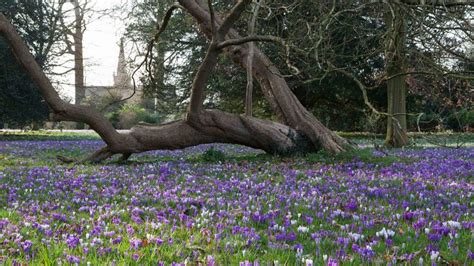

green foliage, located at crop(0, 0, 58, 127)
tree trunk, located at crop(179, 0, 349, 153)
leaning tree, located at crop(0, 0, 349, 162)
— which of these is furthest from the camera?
green foliage, located at crop(0, 0, 58, 127)

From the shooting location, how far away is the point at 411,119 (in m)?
23.6

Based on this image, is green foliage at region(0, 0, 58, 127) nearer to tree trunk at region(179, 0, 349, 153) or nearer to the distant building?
the distant building

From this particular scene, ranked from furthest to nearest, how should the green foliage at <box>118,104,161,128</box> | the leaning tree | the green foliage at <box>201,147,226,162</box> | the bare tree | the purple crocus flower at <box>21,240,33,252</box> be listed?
the green foliage at <box>118,104,161,128</box> < the green foliage at <box>201,147,226,162</box> < the bare tree < the leaning tree < the purple crocus flower at <box>21,240,33,252</box>

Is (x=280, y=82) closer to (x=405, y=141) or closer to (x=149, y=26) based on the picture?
(x=405, y=141)

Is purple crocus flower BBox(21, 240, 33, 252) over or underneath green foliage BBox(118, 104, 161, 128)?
underneath

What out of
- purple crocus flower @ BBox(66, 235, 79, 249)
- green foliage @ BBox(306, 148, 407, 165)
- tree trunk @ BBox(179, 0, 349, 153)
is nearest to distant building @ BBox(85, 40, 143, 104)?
tree trunk @ BBox(179, 0, 349, 153)

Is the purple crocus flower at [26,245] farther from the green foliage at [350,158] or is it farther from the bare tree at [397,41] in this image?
the green foliage at [350,158]

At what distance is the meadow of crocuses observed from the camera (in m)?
3.05

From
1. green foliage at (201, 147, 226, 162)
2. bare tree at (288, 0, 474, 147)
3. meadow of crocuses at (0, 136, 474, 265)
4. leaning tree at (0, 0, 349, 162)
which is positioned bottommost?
meadow of crocuses at (0, 136, 474, 265)

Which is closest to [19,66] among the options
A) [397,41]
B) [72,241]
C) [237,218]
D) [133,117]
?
[397,41]

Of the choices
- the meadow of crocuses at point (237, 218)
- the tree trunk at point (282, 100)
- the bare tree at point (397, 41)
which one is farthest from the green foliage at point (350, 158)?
the meadow of crocuses at point (237, 218)

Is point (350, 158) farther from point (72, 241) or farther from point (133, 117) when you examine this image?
point (133, 117)

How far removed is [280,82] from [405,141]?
557 centimetres

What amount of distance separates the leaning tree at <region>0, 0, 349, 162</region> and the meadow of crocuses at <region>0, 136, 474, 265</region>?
6.69 feet
